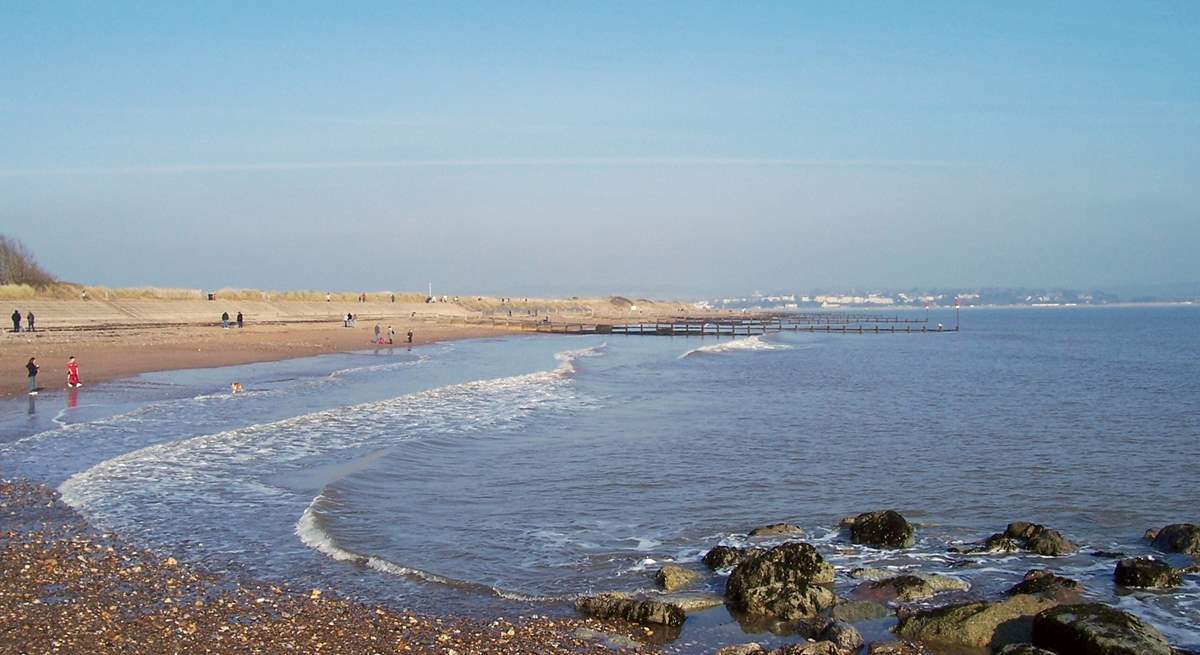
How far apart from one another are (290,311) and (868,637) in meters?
82.6

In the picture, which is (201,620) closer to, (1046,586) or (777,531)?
(777,531)

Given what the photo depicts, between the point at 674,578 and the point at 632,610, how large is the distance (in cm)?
125

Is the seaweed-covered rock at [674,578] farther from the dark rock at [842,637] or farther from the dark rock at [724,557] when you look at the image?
the dark rock at [842,637]

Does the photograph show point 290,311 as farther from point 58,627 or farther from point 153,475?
point 58,627

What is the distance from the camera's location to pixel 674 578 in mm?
10391

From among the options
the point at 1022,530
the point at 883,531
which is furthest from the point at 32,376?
the point at 1022,530

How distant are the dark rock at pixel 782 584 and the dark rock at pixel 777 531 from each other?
2.17m

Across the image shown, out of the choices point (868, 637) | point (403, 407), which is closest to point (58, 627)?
point (868, 637)

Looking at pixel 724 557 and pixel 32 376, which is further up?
pixel 32 376

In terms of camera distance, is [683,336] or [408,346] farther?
[683,336]

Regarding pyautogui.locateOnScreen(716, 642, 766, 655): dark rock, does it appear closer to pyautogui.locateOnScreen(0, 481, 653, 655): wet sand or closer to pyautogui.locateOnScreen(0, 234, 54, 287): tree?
pyautogui.locateOnScreen(0, 481, 653, 655): wet sand

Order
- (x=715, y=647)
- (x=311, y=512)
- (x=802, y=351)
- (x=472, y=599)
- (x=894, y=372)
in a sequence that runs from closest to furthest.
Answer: (x=715, y=647) → (x=472, y=599) → (x=311, y=512) → (x=894, y=372) → (x=802, y=351)

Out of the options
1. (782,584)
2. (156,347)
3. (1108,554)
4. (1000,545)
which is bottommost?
(1108,554)

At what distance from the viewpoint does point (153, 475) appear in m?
15.6
